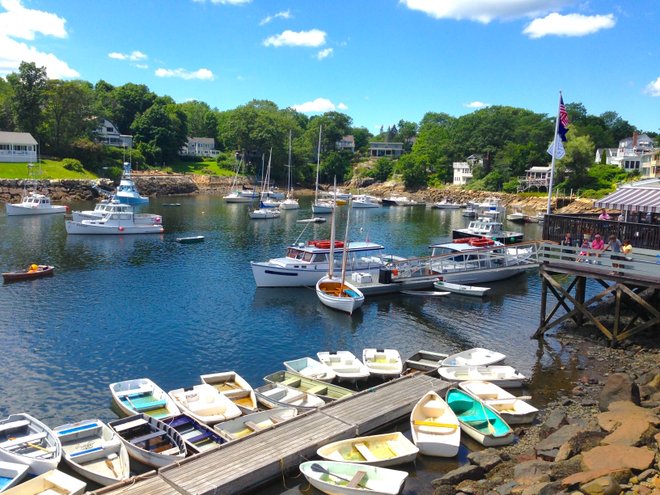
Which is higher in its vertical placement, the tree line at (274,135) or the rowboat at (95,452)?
the tree line at (274,135)

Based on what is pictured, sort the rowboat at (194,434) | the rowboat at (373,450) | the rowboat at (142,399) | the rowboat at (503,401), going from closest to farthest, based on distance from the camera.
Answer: the rowboat at (373,450), the rowboat at (194,434), the rowboat at (503,401), the rowboat at (142,399)

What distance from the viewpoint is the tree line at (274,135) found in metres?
126

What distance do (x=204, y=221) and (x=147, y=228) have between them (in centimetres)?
1539

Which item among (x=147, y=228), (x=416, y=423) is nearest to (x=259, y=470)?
(x=416, y=423)

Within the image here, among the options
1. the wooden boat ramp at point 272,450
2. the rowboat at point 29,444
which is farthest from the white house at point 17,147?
the wooden boat ramp at point 272,450

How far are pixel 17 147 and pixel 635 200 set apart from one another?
12018 centimetres

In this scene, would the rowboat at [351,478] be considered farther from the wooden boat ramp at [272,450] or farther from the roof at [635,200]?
the roof at [635,200]

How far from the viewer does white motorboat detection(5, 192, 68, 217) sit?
79438mm

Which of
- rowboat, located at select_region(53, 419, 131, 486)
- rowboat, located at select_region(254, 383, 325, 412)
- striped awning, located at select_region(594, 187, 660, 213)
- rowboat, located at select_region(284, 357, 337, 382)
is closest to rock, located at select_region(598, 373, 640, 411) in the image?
rowboat, located at select_region(254, 383, 325, 412)

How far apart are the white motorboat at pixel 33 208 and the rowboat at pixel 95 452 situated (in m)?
71.6

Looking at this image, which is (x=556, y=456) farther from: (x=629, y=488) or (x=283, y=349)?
(x=283, y=349)

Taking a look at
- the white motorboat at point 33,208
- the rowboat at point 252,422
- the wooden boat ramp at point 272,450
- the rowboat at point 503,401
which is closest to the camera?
Answer: the wooden boat ramp at point 272,450

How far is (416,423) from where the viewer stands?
63.7 feet

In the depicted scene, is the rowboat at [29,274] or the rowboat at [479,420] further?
the rowboat at [29,274]
